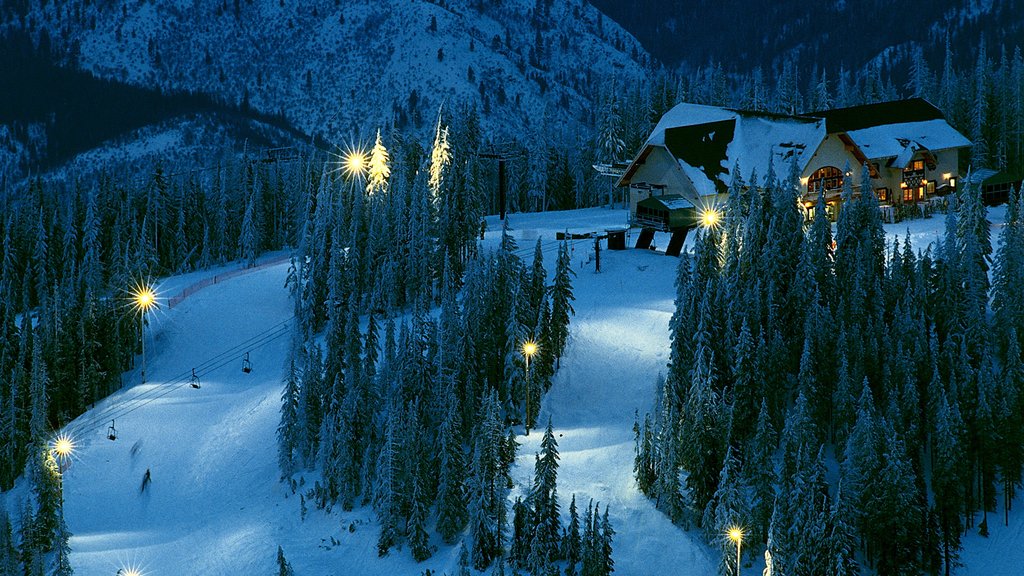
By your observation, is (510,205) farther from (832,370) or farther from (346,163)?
(832,370)

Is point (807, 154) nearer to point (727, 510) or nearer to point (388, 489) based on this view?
point (727, 510)

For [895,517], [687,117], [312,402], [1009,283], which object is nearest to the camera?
[895,517]

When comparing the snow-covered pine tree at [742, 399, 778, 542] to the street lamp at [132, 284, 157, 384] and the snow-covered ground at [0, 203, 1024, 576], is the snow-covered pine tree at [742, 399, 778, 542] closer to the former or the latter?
the snow-covered ground at [0, 203, 1024, 576]

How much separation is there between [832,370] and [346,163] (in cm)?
4418

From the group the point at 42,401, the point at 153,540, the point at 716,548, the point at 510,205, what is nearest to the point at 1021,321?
the point at 716,548

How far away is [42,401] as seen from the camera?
72.9 m

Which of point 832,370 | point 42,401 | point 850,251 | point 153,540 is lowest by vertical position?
point 153,540

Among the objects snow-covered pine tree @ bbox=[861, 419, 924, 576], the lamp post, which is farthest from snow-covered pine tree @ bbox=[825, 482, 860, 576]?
the lamp post

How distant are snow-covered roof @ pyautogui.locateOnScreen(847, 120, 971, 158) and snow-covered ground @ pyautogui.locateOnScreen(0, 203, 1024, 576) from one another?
619cm

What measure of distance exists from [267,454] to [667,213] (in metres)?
30.5

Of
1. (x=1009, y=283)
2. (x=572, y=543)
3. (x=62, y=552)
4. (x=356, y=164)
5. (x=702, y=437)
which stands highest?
(x=356, y=164)

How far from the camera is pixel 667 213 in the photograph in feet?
257

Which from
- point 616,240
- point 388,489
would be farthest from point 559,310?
point 616,240

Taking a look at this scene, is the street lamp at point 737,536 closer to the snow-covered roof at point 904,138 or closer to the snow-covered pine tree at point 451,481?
the snow-covered pine tree at point 451,481
